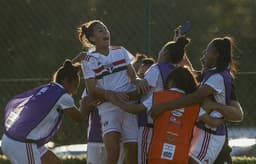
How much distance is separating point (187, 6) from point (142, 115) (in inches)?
201

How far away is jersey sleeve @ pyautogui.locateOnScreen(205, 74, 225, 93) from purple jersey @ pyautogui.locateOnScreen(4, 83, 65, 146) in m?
1.50

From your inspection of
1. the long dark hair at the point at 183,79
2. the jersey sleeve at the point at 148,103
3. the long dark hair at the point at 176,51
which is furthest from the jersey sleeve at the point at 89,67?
the long dark hair at the point at 183,79

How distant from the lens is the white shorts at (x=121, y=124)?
33.8 feet

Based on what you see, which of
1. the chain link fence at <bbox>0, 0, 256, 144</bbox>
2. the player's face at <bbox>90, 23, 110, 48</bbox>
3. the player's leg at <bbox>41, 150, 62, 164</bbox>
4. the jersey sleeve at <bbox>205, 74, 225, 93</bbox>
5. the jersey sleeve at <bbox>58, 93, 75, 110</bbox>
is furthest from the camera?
the chain link fence at <bbox>0, 0, 256, 144</bbox>

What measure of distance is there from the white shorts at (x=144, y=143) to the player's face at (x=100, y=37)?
93cm

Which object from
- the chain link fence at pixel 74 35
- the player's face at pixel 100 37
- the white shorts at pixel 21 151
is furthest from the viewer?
the chain link fence at pixel 74 35

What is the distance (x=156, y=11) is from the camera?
42.0ft

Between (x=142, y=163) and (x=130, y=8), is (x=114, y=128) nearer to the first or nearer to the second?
(x=142, y=163)

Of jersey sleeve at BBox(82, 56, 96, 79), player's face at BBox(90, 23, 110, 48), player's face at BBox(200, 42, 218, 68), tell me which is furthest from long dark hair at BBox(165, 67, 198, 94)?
player's face at BBox(90, 23, 110, 48)

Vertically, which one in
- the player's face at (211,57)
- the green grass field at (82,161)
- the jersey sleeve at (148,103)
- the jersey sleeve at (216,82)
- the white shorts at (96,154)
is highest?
the player's face at (211,57)

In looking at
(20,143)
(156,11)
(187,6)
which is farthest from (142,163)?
(187,6)

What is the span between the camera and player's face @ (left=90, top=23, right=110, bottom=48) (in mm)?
10336

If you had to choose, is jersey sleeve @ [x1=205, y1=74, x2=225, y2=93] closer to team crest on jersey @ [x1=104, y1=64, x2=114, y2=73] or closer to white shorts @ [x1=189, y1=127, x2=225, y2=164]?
white shorts @ [x1=189, y1=127, x2=225, y2=164]

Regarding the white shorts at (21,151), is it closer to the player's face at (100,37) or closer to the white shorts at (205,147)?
the player's face at (100,37)
